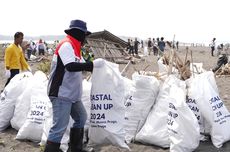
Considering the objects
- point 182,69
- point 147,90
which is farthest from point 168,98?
point 182,69

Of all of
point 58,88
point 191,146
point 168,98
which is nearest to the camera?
point 58,88

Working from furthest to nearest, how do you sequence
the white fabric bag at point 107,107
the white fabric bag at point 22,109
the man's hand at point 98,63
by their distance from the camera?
the white fabric bag at point 22,109 < the white fabric bag at point 107,107 < the man's hand at point 98,63

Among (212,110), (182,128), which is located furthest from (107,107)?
(212,110)

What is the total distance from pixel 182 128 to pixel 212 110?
17.9 inches

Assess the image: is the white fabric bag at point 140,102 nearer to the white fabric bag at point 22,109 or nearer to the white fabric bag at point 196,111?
the white fabric bag at point 196,111

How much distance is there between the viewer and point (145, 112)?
452cm

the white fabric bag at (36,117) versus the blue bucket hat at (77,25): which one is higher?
the blue bucket hat at (77,25)

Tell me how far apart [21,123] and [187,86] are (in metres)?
2.12

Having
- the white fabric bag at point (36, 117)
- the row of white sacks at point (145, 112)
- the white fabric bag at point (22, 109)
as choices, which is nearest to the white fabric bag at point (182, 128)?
the row of white sacks at point (145, 112)

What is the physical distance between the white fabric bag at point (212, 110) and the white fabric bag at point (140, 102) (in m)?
0.46

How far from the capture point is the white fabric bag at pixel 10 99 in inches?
202

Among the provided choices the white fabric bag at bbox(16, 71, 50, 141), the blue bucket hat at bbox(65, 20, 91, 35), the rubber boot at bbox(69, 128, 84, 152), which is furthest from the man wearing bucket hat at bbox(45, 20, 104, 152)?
the white fabric bag at bbox(16, 71, 50, 141)

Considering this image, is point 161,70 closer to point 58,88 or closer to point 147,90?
point 147,90

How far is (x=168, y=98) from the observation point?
14.2ft
